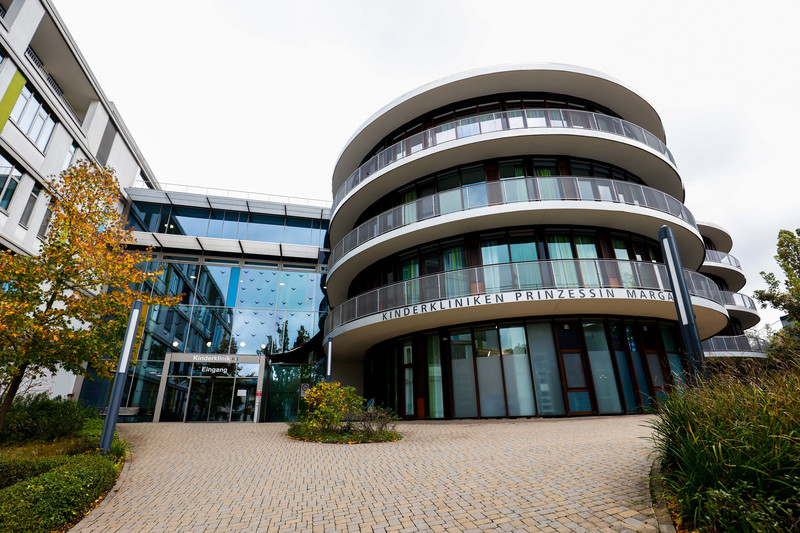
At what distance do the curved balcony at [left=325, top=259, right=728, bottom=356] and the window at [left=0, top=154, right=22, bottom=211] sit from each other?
15.7m

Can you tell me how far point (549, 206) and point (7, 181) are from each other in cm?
2184

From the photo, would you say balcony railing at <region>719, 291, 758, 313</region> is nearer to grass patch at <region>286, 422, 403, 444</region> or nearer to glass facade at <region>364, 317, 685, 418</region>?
glass facade at <region>364, 317, 685, 418</region>

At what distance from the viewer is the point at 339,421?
1160 cm

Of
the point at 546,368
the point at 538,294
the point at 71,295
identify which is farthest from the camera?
the point at 546,368

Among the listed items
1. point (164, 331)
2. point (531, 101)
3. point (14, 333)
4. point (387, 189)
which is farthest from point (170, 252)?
point (531, 101)

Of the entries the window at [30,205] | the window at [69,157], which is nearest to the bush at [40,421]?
the window at [30,205]

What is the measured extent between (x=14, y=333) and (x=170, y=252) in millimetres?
18913

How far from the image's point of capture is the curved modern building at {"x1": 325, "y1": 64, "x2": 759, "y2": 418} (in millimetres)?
13617

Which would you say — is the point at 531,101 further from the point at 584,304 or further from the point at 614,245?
the point at 584,304

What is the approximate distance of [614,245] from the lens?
15.9 m

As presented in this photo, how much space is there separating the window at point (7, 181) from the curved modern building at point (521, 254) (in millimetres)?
13722

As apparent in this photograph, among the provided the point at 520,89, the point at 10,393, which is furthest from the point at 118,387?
the point at 520,89

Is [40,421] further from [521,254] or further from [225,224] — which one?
[225,224]

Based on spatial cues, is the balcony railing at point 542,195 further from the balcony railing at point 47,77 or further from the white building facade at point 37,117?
the balcony railing at point 47,77
